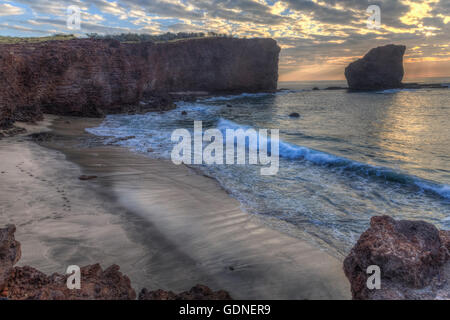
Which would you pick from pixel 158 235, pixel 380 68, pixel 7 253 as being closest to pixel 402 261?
pixel 158 235

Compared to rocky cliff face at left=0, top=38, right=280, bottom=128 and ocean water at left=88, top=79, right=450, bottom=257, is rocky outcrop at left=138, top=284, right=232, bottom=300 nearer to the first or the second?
ocean water at left=88, top=79, right=450, bottom=257

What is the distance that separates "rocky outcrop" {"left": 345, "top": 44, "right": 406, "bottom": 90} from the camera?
74.4m

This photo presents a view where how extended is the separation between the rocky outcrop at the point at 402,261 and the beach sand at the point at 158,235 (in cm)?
65

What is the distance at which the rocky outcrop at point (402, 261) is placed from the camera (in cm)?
255

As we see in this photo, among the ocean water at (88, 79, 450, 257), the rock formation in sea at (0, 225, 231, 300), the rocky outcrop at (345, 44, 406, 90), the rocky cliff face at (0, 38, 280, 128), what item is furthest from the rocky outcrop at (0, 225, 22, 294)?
the rocky outcrop at (345, 44, 406, 90)

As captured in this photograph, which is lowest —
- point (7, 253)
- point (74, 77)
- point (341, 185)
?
point (341, 185)

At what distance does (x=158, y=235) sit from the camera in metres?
4.42

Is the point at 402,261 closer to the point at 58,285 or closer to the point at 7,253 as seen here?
the point at 58,285

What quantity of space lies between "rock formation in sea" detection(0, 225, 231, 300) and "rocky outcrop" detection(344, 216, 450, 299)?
1.41 metres

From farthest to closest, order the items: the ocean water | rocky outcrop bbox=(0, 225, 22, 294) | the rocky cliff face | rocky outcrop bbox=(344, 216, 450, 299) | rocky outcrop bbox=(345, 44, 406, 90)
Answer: rocky outcrop bbox=(345, 44, 406, 90)
the rocky cliff face
the ocean water
rocky outcrop bbox=(344, 216, 450, 299)
rocky outcrop bbox=(0, 225, 22, 294)

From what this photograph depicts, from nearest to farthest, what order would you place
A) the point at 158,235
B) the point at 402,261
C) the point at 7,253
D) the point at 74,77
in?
the point at 402,261 < the point at 7,253 < the point at 158,235 < the point at 74,77

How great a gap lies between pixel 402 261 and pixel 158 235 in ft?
10.7

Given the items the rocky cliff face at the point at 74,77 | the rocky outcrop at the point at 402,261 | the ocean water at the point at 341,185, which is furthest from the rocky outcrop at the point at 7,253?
the rocky cliff face at the point at 74,77

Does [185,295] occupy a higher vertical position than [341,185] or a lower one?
higher
